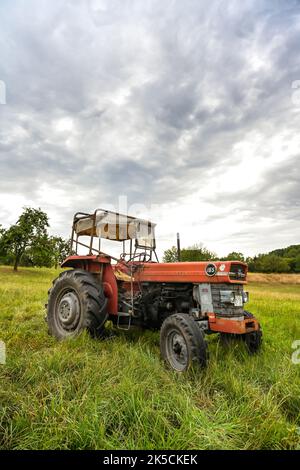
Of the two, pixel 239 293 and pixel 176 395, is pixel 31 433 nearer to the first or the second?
pixel 176 395

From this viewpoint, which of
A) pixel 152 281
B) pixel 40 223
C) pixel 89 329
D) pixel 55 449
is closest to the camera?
pixel 55 449

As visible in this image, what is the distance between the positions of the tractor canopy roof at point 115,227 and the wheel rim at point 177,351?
1.99 metres

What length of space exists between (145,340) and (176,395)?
2433mm

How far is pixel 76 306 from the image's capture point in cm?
482

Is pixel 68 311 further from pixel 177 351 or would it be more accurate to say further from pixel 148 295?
pixel 177 351

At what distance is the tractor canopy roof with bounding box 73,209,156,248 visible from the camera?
206 inches

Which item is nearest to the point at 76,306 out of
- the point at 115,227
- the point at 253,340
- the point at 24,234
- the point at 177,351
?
the point at 115,227

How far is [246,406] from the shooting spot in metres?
2.60

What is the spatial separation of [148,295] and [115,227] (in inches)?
54.7

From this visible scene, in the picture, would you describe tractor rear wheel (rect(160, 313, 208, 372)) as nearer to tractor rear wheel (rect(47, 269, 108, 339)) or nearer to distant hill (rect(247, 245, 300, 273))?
tractor rear wheel (rect(47, 269, 108, 339))

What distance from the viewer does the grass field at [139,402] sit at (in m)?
2.13

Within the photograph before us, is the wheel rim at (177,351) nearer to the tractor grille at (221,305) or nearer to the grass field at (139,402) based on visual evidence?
the grass field at (139,402)

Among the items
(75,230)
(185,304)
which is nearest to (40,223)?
(75,230)

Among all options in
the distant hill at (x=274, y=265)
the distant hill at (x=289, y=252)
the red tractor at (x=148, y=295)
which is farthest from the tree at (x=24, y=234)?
the distant hill at (x=289, y=252)
